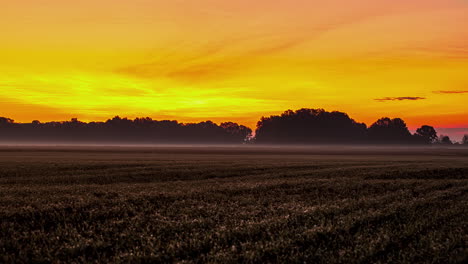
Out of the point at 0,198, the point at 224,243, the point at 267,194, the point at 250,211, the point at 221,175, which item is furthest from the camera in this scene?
the point at 221,175

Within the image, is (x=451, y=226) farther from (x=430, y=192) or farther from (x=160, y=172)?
(x=160, y=172)

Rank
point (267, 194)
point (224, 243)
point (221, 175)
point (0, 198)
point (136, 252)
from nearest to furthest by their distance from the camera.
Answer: point (136, 252) < point (224, 243) < point (0, 198) < point (267, 194) < point (221, 175)

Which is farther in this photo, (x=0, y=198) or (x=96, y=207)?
(x=0, y=198)

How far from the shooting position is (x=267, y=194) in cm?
3053

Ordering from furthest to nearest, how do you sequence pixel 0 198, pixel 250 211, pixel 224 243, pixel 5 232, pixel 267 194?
pixel 267 194 → pixel 0 198 → pixel 250 211 → pixel 5 232 → pixel 224 243

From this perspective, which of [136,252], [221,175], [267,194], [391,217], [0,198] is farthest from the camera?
[221,175]

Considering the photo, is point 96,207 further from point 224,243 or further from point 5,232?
point 224,243

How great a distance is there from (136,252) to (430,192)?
2464 cm

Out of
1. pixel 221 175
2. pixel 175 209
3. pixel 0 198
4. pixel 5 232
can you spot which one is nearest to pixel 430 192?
pixel 175 209

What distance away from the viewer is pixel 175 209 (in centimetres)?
2384

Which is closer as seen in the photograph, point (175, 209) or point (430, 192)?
point (175, 209)

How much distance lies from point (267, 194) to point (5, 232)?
17.4 m

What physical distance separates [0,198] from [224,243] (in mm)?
17978

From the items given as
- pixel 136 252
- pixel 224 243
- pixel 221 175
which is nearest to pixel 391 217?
pixel 224 243
